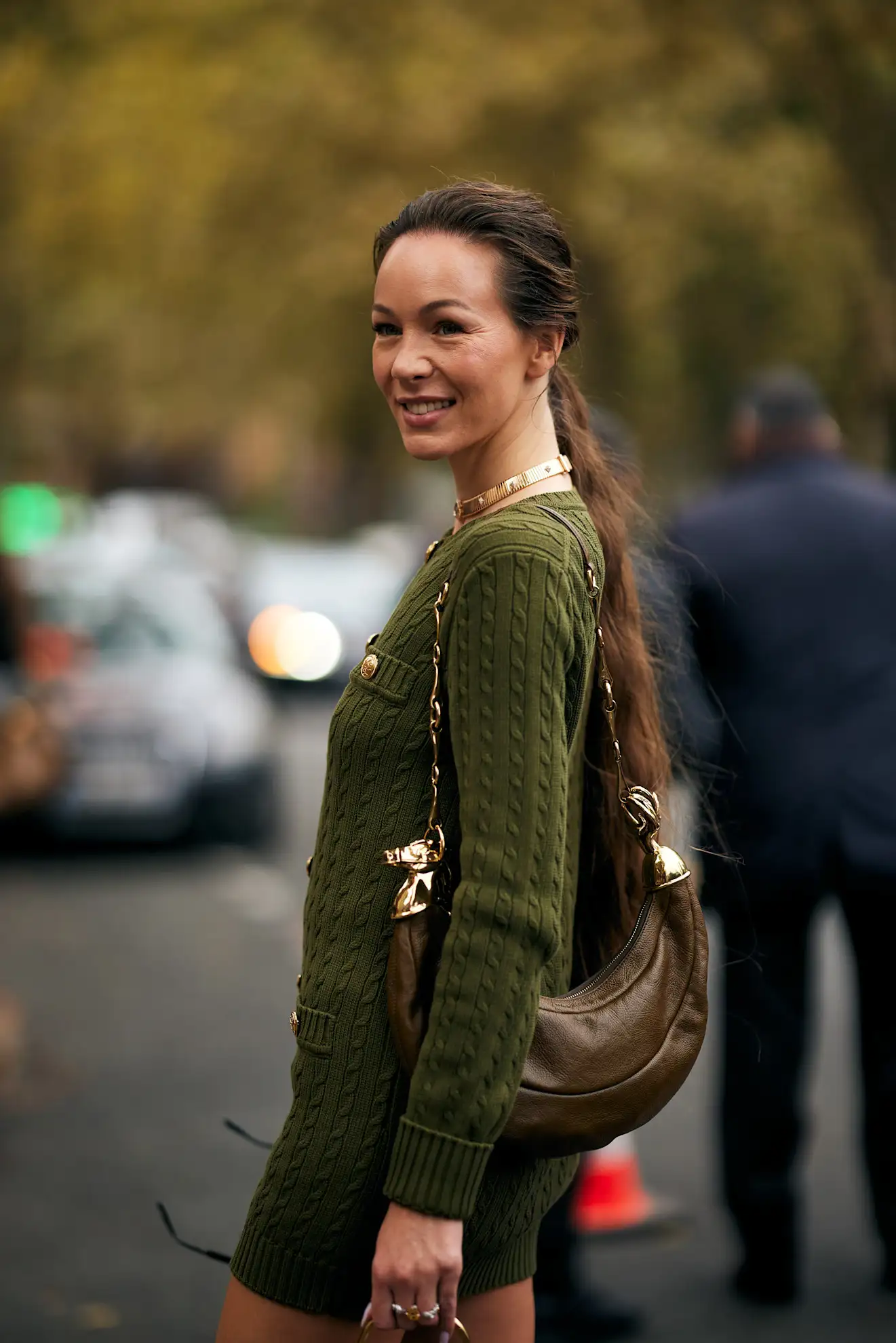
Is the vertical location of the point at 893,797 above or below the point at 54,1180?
above

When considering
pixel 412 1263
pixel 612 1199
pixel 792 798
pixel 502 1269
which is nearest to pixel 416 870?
pixel 412 1263

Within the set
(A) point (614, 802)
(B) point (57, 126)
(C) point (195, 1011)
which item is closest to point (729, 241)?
(B) point (57, 126)

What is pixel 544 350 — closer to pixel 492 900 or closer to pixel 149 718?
pixel 492 900

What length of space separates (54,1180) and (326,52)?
15.3 metres

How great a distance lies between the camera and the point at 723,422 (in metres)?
25.2

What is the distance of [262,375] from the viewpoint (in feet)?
124

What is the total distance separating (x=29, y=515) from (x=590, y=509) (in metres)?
28.2

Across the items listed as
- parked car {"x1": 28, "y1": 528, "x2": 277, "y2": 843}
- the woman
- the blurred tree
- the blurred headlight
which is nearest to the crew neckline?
the woman

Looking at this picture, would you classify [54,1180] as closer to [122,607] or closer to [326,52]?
[122,607]

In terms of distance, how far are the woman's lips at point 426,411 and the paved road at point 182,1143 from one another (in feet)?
8.82

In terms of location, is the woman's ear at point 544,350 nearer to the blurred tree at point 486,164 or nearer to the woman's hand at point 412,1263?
the woman's hand at point 412,1263

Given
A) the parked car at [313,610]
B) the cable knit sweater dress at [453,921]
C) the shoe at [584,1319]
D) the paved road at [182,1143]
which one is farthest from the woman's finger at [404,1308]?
the parked car at [313,610]

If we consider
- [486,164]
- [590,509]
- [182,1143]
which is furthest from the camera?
[486,164]

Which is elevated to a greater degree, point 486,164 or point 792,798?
point 486,164
